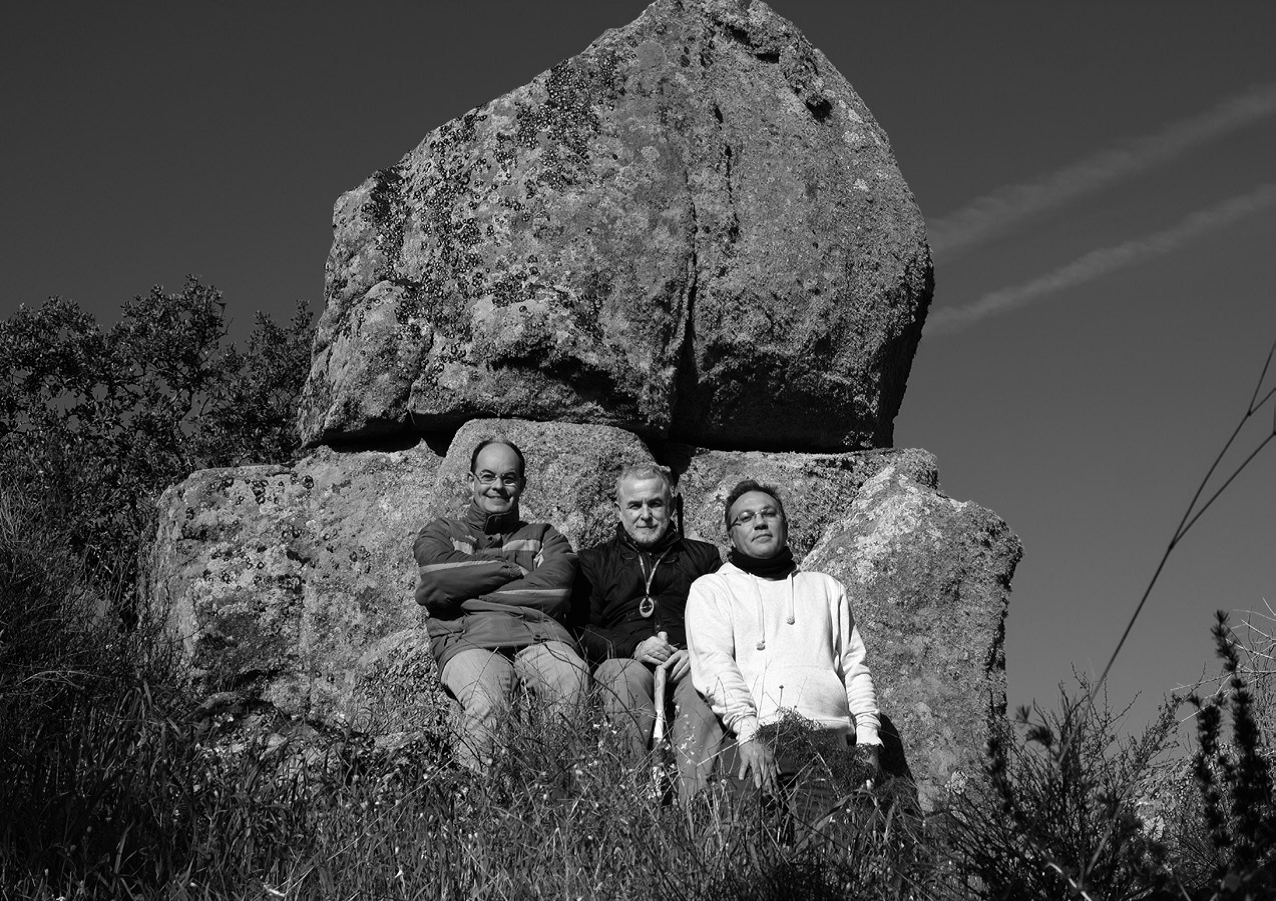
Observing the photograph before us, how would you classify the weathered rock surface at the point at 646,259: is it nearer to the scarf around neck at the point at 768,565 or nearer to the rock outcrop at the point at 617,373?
the rock outcrop at the point at 617,373

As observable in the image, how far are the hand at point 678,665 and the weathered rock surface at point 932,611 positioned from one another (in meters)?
1.37

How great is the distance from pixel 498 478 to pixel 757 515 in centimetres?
139

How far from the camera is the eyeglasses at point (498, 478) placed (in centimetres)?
659

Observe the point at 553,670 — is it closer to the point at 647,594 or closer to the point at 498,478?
the point at 647,594

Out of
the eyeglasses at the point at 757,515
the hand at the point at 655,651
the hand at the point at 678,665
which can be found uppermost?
the eyeglasses at the point at 757,515

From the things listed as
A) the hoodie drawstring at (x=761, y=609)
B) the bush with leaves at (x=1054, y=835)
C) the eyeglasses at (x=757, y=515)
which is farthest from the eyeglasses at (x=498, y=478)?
the bush with leaves at (x=1054, y=835)

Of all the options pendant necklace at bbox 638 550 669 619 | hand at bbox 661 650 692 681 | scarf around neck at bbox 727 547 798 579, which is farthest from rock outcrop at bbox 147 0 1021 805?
hand at bbox 661 650 692 681

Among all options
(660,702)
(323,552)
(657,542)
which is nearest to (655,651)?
(660,702)

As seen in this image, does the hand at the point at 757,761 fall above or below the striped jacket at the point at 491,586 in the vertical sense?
below

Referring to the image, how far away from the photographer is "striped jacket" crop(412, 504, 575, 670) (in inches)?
243

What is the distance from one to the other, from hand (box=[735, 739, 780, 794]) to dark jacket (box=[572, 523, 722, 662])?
3.29ft

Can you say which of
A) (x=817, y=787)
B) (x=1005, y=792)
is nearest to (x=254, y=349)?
(x=817, y=787)

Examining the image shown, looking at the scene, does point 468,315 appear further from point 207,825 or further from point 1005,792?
point 1005,792

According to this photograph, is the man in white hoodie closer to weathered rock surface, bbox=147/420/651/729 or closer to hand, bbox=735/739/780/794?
hand, bbox=735/739/780/794
